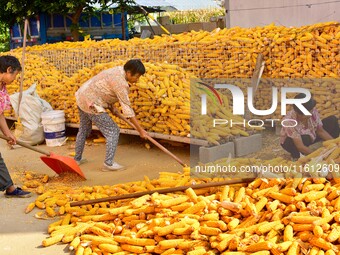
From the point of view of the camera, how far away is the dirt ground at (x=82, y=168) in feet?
16.5

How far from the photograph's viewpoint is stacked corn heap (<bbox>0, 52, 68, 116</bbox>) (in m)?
10.6

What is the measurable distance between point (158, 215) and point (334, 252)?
161 cm

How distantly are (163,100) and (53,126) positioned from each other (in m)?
2.42

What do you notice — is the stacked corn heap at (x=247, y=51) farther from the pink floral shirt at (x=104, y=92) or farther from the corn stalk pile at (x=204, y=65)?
the pink floral shirt at (x=104, y=92)

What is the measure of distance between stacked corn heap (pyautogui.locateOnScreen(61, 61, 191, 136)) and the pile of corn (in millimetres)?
2660

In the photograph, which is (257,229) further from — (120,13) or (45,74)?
(120,13)

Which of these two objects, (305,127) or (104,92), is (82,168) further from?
(305,127)

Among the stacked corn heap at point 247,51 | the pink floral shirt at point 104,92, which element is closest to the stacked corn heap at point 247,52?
the stacked corn heap at point 247,51

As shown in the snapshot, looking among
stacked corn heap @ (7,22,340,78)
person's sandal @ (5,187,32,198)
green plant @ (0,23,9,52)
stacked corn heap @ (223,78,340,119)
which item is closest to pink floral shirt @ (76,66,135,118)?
person's sandal @ (5,187,32,198)

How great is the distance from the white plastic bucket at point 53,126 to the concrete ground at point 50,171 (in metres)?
0.15

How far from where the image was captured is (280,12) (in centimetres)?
1199

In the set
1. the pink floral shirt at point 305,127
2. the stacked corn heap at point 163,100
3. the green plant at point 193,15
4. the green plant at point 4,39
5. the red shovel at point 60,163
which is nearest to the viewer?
the pink floral shirt at point 305,127

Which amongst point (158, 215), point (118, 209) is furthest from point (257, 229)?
point (118, 209)

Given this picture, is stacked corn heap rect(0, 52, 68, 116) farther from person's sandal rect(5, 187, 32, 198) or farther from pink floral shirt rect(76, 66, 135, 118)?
person's sandal rect(5, 187, 32, 198)
